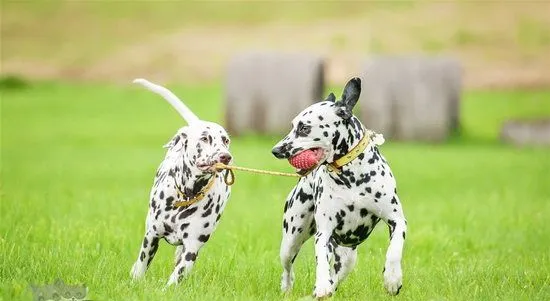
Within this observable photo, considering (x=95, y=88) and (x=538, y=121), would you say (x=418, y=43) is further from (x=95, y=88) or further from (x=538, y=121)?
(x=538, y=121)

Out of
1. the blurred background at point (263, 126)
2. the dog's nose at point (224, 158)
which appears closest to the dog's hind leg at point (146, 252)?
the blurred background at point (263, 126)

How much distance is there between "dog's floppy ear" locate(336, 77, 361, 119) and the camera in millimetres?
6844

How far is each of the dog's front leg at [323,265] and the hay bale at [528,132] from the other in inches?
553

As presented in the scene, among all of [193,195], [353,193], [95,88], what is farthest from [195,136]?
[95,88]

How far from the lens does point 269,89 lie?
2122cm

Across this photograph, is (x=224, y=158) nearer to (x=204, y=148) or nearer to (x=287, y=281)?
(x=204, y=148)

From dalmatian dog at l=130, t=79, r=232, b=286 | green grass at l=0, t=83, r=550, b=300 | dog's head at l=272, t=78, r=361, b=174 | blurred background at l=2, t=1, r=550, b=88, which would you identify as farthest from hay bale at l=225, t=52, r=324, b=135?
dog's head at l=272, t=78, r=361, b=174

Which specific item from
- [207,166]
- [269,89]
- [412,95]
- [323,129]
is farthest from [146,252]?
[412,95]

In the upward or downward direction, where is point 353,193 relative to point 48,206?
upward

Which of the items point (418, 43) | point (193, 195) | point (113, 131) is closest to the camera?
point (193, 195)

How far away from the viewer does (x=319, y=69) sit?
68.9 ft

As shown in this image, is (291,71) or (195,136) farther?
(291,71)

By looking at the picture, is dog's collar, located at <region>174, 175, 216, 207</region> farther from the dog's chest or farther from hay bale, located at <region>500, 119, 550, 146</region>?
hay bale, located at <region>500, 119, 550, 146</region>

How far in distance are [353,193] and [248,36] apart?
27.1 m
